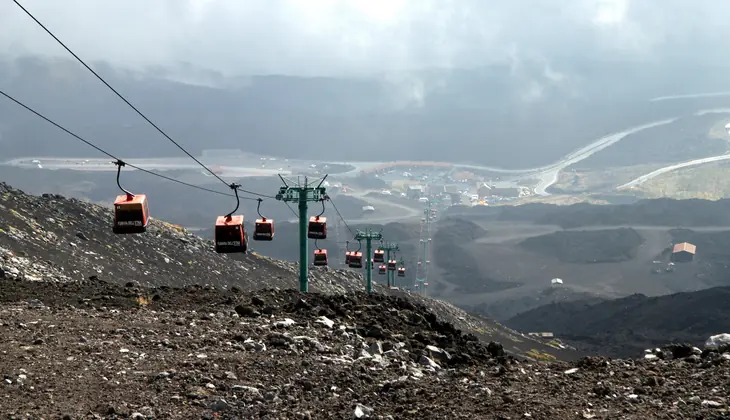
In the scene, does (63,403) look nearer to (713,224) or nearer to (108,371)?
(108,371)

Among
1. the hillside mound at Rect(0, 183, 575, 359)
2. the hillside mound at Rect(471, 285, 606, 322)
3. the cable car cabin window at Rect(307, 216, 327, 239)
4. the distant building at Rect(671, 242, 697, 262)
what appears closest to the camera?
the hillside mound at Rect(0, 183, 575, 359)

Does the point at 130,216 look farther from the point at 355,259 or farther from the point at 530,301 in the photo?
the point at 530,301

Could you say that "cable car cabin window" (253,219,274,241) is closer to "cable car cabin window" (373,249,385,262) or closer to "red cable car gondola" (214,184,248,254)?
"red cable car gondola" (214,184,248,254)

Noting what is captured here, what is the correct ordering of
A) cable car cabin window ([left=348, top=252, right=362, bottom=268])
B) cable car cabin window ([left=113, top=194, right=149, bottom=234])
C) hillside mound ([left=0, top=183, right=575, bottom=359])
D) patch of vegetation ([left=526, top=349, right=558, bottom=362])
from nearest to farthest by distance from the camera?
cable car cabin window ([left=113, top=194, right=149, bottom=234]) → hillside mound ([left=0, top=183, right=575, bottom=359]) → cable car cabin window ([left=348, top=252, right=362, bottom=268]) → patch of vegetation ([left=526, top=349, right=558, bottom=362])

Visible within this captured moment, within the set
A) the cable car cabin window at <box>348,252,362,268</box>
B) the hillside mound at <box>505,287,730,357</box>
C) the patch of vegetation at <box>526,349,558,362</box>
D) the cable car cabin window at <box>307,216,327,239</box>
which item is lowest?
the hillside mound at <box>505,287,730,357</box>

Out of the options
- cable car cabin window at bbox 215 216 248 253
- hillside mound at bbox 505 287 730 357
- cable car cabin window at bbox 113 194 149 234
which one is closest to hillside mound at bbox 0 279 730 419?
cable car cabin window at bbox 113 194 149 234

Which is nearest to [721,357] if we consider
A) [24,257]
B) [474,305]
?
[24,257]

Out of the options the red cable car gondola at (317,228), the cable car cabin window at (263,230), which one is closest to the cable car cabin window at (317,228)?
the red cable car gondola at (317,228)
